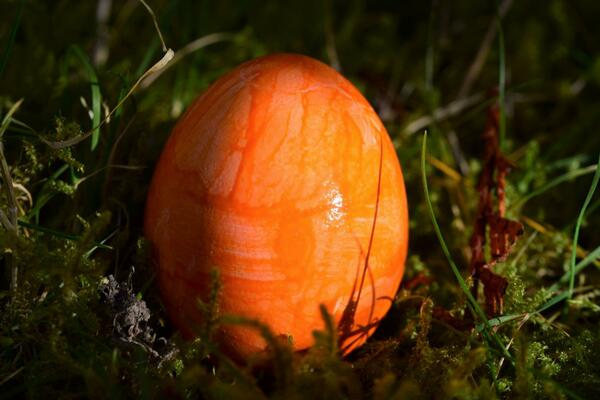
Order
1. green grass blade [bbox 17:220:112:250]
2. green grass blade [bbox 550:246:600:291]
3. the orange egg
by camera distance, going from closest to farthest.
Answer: the orange egg < green grass blade [bbox 17:220:112:250] < green grass blade [bbox 550:246:600:291]

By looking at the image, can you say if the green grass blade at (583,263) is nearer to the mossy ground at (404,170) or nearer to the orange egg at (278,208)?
the mossy ground at (404,170)

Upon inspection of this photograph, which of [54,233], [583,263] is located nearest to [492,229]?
[583,263]

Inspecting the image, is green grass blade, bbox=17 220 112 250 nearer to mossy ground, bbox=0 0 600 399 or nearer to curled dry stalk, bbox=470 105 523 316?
mossy ground, bbox=0 0 600 399

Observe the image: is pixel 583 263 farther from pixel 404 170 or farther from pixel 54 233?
pixel 54 233

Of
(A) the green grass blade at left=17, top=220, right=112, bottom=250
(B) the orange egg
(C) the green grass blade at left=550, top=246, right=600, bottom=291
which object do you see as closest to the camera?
(B) the orange egg

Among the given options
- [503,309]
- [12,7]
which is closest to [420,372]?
[503,309]

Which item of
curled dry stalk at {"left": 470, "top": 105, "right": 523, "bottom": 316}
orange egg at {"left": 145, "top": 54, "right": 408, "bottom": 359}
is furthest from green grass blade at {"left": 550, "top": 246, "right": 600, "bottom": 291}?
orange egg at {"left": 145, "top": 54, "right": 408, "bottom": 359}

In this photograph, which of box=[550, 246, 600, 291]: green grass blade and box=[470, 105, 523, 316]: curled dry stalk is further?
box=[550, 246, 600, 291]: green grass blade
